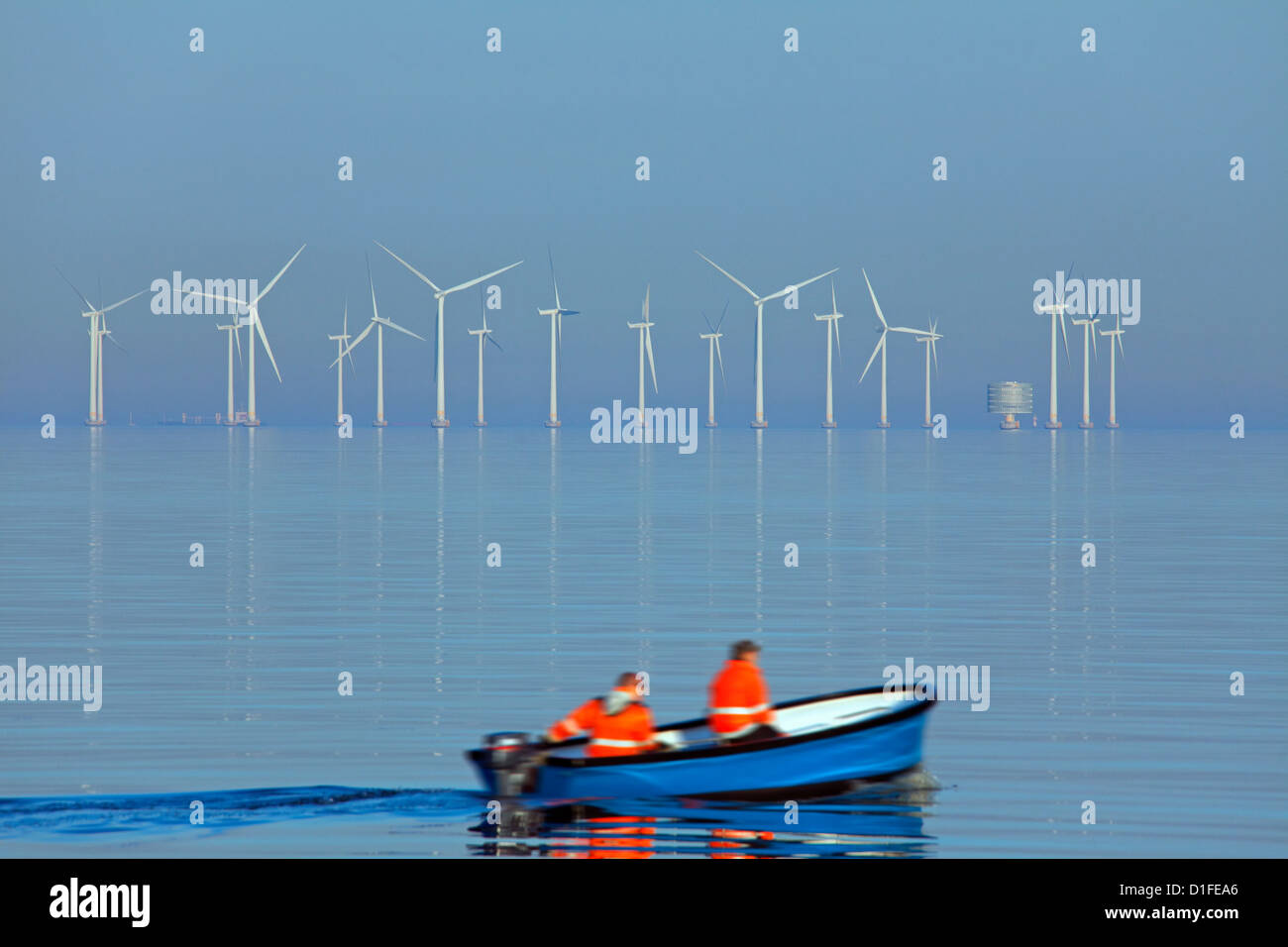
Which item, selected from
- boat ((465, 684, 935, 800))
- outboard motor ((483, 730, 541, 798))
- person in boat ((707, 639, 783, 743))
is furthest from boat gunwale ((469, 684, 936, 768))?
person in boat ((707, 639, 783, 743))

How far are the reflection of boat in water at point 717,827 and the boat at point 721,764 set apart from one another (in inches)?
7.6

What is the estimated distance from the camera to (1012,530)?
68438mm

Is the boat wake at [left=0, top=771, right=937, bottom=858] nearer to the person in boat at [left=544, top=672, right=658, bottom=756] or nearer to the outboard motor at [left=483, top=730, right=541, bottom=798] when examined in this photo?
the outboard motor at [left=483, top=730, right=541, bottom=798]

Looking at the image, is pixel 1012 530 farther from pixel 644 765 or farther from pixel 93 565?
pixel 644 765

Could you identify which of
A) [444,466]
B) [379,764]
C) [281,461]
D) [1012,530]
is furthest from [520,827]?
[281,461]

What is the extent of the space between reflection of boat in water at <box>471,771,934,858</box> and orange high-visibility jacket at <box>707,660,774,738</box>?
106 centimetres

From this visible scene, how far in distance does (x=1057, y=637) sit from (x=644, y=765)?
19412 millimetres

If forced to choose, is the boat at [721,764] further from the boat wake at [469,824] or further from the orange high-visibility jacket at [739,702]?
the orange high-visibility jacket at [739,702]

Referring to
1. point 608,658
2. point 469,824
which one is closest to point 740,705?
point 469,824

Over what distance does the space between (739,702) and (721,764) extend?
3.09 ft

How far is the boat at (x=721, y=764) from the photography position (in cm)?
2123

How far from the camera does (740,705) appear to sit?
22.0m

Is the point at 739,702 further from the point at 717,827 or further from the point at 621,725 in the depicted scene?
the point at 717,827

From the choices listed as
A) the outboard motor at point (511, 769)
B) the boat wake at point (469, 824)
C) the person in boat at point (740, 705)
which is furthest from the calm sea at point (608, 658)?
the person in boat at point (740, 705)
